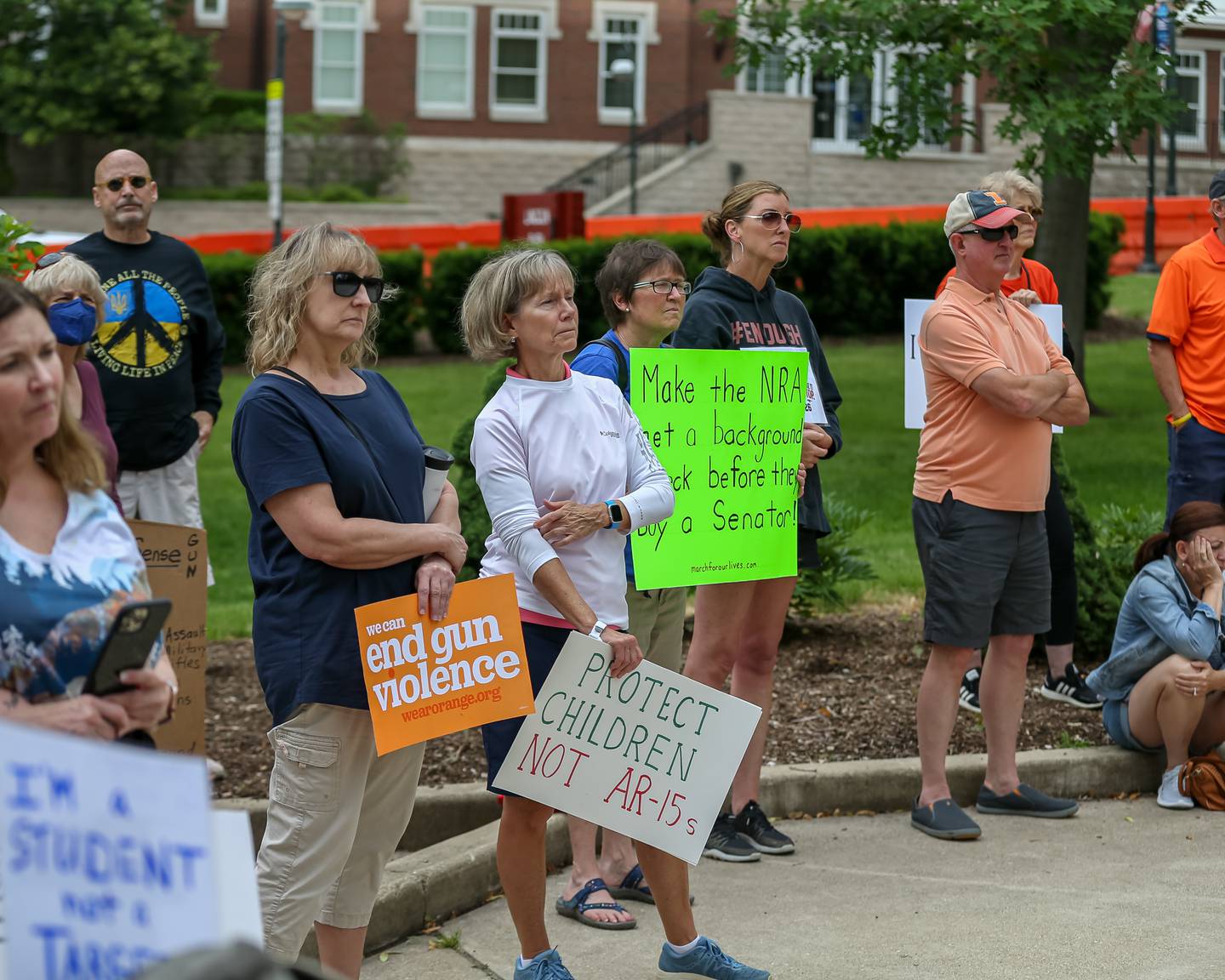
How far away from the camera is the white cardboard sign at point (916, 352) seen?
6.41 meters

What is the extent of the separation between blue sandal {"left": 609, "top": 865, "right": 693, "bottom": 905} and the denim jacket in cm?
222

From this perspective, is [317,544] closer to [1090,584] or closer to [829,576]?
[829,576]

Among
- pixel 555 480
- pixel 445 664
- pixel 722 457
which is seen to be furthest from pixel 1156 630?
pixel 445 664

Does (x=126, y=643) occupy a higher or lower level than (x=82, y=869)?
higher

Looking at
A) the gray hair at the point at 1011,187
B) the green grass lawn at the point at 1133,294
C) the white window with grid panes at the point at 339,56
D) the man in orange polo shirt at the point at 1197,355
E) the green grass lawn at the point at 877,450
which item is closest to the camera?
the gray hair at the point at 1011,187

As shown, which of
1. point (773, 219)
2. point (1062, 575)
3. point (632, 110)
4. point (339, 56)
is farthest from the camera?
point (339, 56)

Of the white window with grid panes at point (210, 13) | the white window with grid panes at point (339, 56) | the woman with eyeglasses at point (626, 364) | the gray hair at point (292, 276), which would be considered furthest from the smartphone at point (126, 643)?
the white window with grid panes at point (210, 13)

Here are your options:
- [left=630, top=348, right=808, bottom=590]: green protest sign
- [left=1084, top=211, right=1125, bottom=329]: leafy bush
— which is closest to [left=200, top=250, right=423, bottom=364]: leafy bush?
[left=1084, top=211, right=1125, bottom=329]: leafy bush

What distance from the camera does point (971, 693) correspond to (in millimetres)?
7164

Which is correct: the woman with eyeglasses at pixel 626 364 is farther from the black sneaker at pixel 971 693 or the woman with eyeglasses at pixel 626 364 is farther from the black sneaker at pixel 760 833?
the black sneaker at pixel 971 693

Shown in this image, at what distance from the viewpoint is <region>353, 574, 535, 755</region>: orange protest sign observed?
3.79m

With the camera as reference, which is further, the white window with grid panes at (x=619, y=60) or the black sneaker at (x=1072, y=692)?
the white window with grid panes at (x=619, y=60)

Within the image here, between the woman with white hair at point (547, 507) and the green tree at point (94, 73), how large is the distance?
30.5m

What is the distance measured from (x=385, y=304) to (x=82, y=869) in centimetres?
2021
